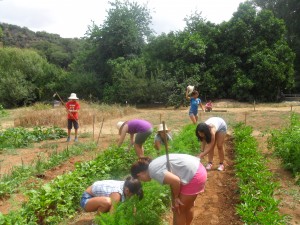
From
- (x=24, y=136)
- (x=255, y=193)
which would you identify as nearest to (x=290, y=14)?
(x=24, y=136)

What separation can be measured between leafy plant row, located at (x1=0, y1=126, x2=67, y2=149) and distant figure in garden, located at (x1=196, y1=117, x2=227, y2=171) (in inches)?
239

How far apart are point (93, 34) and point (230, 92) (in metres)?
10.9

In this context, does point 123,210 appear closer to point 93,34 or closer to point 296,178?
point 296,178

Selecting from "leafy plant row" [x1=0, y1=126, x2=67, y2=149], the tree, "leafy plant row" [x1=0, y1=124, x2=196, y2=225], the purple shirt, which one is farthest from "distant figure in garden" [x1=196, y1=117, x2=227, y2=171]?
the tree

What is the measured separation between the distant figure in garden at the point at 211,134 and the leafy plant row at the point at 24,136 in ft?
19.9

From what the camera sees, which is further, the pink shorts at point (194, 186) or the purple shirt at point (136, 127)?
the purple shirt at point (136, 127)

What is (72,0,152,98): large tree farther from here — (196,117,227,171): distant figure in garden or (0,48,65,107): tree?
(196,117,227,171): distant figure in garden

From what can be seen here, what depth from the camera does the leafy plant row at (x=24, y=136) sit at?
9.76m

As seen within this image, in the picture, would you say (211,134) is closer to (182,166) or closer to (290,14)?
(182,166)

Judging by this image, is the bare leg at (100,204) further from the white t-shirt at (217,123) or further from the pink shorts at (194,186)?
the white t-shirt at (217,123)

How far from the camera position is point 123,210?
3.43 meters

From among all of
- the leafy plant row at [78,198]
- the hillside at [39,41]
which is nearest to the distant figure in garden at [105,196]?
the leafy plant row at [78,198]

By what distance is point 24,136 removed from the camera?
34.2ft

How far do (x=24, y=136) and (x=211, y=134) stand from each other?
7243 mm
